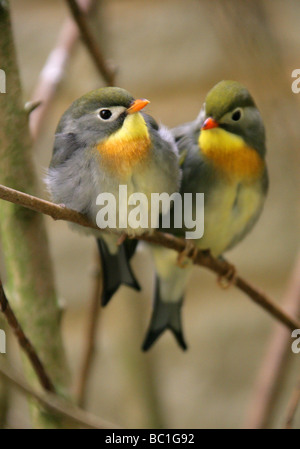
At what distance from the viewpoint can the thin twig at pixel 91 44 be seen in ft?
3.24

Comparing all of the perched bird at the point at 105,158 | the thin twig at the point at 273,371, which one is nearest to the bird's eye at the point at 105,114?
the perched bird at the point at 105,158

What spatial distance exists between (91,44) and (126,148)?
27 cm

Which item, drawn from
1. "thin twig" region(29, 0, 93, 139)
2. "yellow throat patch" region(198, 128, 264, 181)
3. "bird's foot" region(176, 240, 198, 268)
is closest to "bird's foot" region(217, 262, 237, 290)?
"bird's foot" region(176, 240, 198, 268)

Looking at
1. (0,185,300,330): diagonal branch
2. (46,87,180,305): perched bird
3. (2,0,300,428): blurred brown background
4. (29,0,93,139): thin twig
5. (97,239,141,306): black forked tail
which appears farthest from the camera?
(29,0,93,139): thin twig

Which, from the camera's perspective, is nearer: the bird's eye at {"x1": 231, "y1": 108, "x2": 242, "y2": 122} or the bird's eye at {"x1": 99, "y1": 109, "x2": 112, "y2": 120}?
the bird's eye at {"x1": 99, "y1": 109, "x2": 112, "y2": 120}

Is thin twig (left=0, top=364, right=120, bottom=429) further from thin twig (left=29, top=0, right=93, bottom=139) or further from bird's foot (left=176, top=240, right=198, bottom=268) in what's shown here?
thin twig (left=29, top=0, right=93, bottom=139)

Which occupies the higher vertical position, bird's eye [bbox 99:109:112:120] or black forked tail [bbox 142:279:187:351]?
bird's eye [bbox 99:109:112:120]

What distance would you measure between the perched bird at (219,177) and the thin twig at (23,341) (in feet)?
1.05

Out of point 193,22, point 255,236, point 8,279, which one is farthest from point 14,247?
point 255,236

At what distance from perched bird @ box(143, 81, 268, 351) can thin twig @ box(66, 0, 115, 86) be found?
0.53ft

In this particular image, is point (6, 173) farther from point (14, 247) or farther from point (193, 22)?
point (193, 22)

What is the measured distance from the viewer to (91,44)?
1059 mm

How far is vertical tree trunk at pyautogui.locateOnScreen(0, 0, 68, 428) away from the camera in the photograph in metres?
0.89

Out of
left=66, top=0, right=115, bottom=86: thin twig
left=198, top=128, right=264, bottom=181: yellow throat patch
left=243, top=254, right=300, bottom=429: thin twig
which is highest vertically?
left=66, top=0, right=115, bottom=86: thin twig
